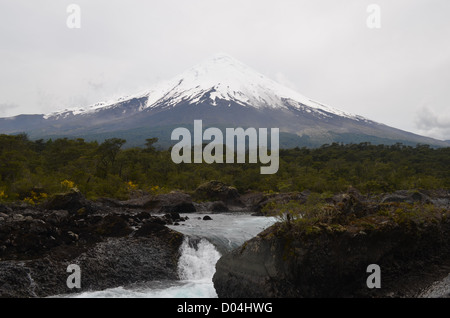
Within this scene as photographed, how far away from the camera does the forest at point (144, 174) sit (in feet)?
98.1

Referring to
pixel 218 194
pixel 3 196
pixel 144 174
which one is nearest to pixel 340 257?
pixel 3 196

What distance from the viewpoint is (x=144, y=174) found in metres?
44.7

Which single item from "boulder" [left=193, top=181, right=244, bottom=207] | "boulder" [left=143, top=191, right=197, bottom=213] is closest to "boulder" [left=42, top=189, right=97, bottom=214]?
"boulder" [left=143, top=191, right=197, bottom=213]

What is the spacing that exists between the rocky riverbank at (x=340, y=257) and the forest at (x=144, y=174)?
21.0 meters

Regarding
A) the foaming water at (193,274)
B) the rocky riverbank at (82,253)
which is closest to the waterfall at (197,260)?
the foaming water at (193,274)

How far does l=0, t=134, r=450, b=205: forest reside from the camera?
2990 centimetres

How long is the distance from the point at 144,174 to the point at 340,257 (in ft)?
128

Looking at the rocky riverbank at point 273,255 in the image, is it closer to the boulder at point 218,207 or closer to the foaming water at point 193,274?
the foaming water at point 193,274

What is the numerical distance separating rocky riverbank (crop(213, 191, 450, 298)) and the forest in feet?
69.0

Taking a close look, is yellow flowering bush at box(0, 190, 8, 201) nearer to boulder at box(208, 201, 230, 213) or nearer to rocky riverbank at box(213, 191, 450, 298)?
boulder at box(208, 201, 230, 213)

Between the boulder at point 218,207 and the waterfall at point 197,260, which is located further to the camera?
the boulder at point 218,207
